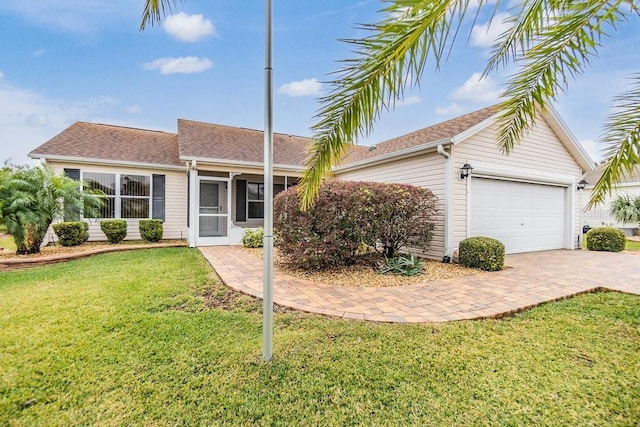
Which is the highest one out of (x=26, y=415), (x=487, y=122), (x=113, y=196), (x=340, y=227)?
(x=487, y=122)

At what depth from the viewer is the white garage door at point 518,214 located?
27.1 ft

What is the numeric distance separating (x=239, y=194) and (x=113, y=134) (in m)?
6.24

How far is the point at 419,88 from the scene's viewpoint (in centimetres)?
217

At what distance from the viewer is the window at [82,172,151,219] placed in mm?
10547

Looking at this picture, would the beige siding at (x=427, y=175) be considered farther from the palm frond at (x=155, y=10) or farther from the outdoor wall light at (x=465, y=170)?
the palm frond at (x=155, y=10)

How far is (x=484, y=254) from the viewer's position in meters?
6.68

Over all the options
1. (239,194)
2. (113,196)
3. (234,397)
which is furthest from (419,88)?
(113,196)

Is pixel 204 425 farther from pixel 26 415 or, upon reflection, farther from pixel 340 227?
pixel 340 227

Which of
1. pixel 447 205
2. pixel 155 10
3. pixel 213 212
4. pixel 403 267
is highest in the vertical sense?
pixel 155 10

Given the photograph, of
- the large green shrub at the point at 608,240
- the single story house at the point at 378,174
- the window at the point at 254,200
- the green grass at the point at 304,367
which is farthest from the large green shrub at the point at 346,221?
the large green shrub at the point at 608,240

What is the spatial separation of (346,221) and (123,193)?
364 inches

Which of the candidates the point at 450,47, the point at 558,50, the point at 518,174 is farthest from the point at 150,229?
the point at 518,174

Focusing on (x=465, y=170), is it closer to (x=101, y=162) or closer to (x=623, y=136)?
(x=623, y=136)

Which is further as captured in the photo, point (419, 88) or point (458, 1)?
point (419, 88)
